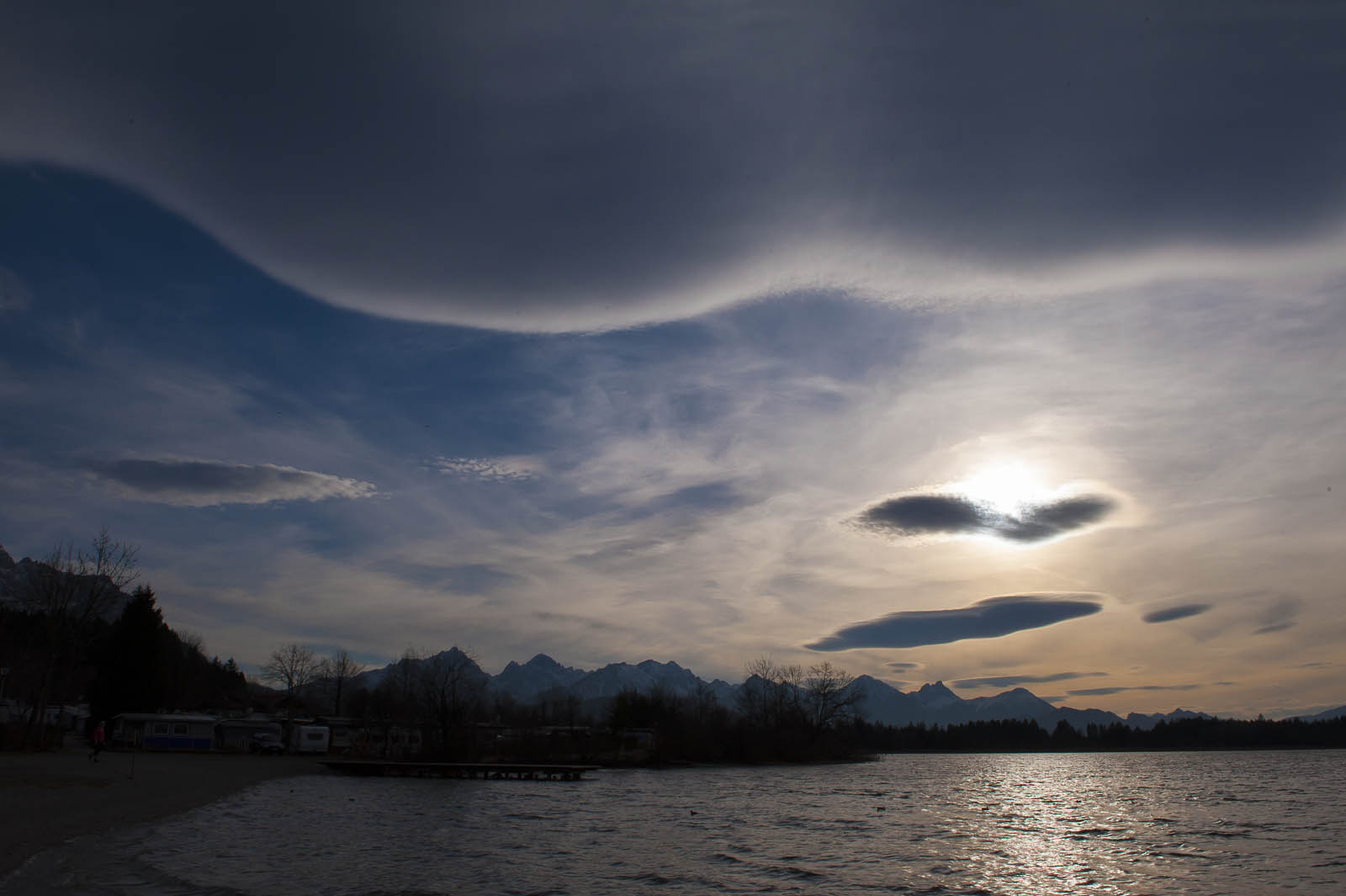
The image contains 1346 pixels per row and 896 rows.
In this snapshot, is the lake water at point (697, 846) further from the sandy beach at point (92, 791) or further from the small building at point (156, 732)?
the small building at point (156, 732)

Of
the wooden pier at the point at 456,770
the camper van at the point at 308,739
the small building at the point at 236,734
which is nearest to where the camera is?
the wooden pier at the point at 456,770

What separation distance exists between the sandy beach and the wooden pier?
6.73m

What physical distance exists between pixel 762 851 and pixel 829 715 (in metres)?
122

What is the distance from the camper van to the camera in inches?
4048

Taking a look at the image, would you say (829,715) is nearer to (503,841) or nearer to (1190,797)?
(1190,797)

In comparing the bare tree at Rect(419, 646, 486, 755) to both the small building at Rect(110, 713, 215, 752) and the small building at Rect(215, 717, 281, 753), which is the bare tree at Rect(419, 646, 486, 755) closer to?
the small building at Rect(215, 717, 281, 753)

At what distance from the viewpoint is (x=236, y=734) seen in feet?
322

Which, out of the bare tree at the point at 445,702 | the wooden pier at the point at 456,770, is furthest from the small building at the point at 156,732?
the bare tree at the point at 445,702

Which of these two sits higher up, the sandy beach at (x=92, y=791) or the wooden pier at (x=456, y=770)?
the sandy beach at (x=92, y=791)

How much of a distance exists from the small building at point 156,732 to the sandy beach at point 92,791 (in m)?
10.7

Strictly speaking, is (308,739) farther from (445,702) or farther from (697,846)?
(697,846)

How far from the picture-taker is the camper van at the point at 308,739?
10281 cm

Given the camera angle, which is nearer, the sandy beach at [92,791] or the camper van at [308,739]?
the sandy beach at [92,791]

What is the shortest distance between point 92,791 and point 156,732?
5085cm
